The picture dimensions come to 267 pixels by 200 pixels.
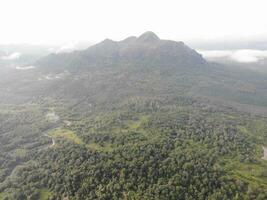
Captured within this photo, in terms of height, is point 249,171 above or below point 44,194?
above

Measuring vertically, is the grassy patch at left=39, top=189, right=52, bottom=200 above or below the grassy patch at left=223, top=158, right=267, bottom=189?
below

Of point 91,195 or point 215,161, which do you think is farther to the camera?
point 215,161

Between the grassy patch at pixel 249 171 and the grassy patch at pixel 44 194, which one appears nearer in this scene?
the grassy patch at pixel 44 194

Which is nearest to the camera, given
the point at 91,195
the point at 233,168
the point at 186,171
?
the point at 91,195

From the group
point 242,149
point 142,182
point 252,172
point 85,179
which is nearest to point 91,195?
point 85,179

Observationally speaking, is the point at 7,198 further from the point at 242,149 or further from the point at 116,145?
the point at 242,149

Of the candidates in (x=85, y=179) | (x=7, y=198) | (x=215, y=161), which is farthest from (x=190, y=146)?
(x=7, y=198)

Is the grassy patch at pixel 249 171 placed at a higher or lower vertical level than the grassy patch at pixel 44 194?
higher

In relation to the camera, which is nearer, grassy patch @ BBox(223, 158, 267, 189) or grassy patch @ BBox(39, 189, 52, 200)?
grassy patch @ BBox(39, 189, 52, 200)

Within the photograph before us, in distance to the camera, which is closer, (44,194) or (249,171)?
(44,194)

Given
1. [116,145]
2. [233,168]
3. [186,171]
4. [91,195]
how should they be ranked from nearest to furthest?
[91,195] → [186,171] → [233,168] → [116,145]
